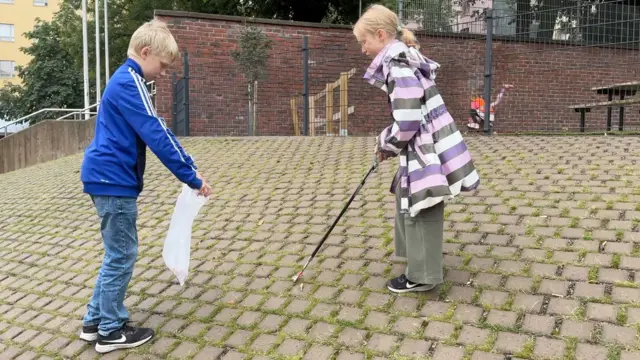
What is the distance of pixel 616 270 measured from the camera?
3.52 meters

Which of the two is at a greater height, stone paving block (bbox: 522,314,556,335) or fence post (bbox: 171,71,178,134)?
fence post (bbox: 171,71,178,134)

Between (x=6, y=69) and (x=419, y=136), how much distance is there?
206ft

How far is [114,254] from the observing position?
3.34 metres

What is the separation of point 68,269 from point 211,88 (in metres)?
8.41

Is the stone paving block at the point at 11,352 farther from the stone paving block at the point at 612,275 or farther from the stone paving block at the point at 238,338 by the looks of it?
the stone paving block at the point at 612,275

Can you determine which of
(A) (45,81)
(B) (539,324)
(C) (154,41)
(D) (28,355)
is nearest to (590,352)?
(B) (539,324)

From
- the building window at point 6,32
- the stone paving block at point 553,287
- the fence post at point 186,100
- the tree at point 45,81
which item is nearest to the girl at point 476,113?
the fence post at point 186,100

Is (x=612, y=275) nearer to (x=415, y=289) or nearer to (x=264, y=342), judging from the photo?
(x=415, y=289)

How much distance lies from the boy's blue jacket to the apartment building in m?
60.1

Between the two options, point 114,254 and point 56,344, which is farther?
point 56,344

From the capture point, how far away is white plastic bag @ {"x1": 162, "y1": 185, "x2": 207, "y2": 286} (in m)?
3.57

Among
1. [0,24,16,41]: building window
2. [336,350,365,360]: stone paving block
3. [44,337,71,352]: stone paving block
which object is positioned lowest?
[44,337,71,352]: stone paving block

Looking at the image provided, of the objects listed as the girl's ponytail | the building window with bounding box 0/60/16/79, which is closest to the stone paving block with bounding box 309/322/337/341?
the girl's ponytail

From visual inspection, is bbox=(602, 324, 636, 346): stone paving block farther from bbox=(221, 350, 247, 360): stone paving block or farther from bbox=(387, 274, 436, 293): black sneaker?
bbox=(221, 350, 247, 360): stone paving block
